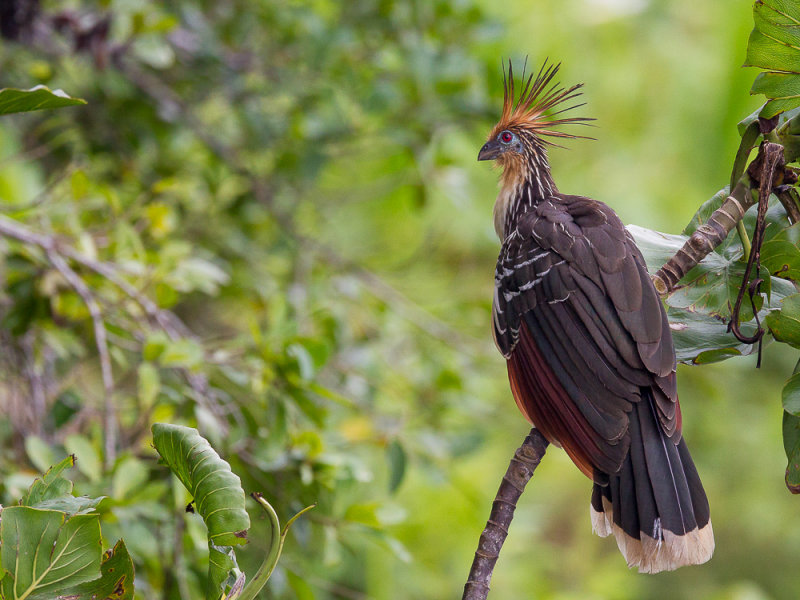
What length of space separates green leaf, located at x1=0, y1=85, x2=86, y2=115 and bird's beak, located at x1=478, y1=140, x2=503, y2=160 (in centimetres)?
115

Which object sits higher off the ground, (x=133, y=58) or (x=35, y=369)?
(x=133, y=58)

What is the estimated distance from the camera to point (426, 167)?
2.81 metres

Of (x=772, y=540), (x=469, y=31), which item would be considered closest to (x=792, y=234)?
(x=469, y=31)

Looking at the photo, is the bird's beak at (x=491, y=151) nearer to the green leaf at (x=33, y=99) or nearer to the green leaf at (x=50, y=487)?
the green leaf at (x=33, y=99)

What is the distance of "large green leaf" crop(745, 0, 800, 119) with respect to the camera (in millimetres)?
1202

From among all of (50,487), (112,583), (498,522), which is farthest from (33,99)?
(498,522)

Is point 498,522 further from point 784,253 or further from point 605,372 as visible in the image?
point 784,253

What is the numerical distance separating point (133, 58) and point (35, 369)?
1209mm

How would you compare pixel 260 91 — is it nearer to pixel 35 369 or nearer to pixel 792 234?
pixel 35 369

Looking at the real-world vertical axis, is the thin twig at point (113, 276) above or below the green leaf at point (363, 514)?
above

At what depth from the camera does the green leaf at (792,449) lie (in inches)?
48.6

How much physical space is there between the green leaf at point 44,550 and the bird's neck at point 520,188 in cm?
131

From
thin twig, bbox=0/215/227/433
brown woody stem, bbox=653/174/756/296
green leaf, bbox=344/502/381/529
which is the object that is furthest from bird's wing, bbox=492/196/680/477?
thin twig, bbox=0/215/227/433

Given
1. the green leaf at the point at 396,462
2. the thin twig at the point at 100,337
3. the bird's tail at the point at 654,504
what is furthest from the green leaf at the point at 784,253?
the thin twig at the point at 100,337
